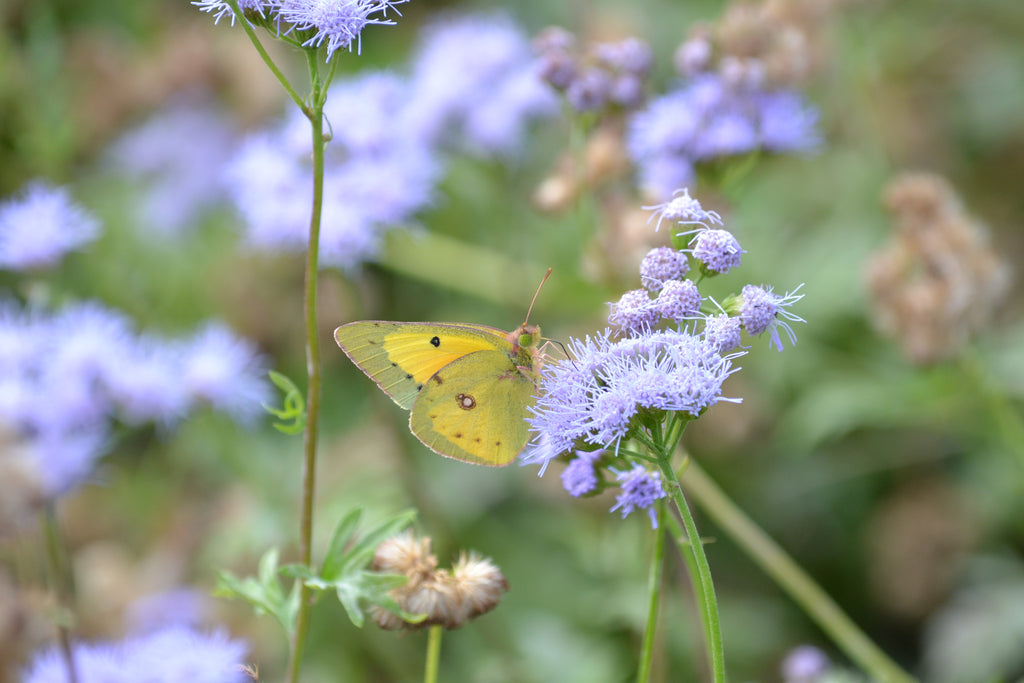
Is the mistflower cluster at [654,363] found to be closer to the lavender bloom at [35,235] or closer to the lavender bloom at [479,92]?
the lavender bloom at [35,235]

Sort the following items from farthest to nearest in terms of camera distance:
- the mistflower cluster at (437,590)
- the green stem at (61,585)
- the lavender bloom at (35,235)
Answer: the lavender bloom at (35,235), the green stem at (61,585), the mistflower cluster at (437,590)

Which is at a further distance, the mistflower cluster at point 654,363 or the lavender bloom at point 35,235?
the lavender bloom at point 35,235

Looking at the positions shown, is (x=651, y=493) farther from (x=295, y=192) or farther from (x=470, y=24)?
(x=470, y=24)

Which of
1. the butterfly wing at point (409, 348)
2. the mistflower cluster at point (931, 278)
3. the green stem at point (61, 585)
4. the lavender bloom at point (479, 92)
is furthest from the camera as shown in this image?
the lavender bloom at point (479, 92)

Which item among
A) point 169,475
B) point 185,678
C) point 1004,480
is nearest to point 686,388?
point 185,678

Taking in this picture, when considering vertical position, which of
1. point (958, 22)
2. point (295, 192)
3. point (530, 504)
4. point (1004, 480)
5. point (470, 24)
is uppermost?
point (958, 22)

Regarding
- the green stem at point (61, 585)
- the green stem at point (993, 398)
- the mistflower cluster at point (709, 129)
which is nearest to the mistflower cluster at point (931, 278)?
the green stem at point (993, 398)

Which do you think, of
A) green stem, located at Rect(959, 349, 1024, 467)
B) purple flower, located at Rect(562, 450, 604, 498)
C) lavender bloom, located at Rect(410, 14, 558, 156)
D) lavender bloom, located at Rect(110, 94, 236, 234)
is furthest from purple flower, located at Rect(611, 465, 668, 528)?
lavender bloom, located at Rect(110, 94, 236, 234)
